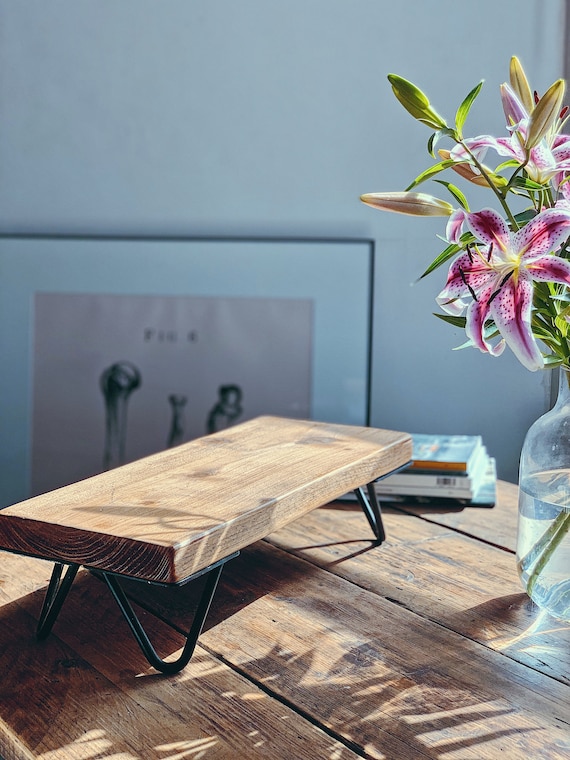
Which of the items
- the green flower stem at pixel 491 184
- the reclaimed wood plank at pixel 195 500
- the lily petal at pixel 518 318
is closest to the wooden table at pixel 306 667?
the reclaimed wood plank at pixel 195 500

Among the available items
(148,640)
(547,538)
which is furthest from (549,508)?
(148,640)

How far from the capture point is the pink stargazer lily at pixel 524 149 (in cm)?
70

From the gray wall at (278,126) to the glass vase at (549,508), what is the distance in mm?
1126

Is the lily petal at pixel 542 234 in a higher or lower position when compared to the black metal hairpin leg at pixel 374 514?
higher

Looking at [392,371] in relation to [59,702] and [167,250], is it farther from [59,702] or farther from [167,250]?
[59,702]

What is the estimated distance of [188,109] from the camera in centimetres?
201

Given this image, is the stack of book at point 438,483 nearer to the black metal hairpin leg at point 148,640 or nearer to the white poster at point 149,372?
the black metal hairpin leg at point 148,640

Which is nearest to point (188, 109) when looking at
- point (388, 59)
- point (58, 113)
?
point (58, 113)

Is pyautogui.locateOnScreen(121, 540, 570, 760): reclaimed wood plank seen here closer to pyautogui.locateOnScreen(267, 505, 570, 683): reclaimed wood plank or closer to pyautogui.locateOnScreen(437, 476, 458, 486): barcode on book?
pyautogui.locateOnScreen(267, 505, 570, 683): reclaimed wood plank

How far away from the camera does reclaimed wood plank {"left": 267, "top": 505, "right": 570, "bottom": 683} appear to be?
2.67 feet

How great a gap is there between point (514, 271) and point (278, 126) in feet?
4.68

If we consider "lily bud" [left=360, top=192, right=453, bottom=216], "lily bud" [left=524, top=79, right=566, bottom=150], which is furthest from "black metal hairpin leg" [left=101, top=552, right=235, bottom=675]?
"lily bud" [left=524, top=79, right=566, bottom=150]

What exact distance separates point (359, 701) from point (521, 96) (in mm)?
555

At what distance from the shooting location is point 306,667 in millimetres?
746
